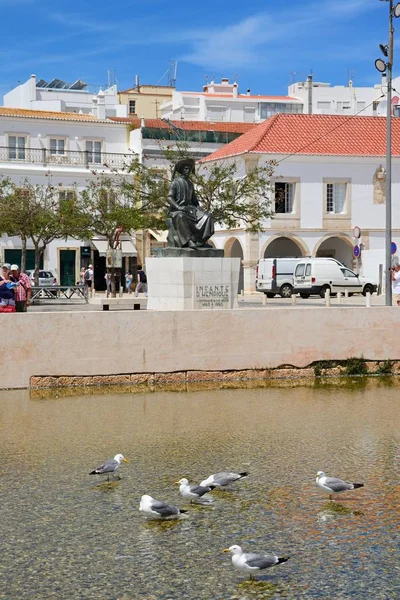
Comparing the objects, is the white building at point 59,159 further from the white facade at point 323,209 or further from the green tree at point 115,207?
the white facade at point 323,209

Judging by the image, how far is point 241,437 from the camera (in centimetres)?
1234

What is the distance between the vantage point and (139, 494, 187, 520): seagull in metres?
8.46

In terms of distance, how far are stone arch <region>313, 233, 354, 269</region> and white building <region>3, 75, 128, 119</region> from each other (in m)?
20.3

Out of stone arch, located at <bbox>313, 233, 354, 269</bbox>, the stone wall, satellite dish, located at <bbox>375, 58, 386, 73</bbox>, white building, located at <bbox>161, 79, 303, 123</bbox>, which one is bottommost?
the stone wall

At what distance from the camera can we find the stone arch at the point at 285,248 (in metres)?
49.1

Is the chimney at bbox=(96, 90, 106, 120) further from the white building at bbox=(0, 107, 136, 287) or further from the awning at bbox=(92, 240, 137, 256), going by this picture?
the awning at bbox=(92, 240, 137, 256)

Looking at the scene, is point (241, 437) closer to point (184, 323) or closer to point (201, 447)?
point (201, 447)


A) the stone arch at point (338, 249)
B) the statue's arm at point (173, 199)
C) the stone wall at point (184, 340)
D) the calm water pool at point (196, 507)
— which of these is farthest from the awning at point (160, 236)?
the calm water pool at point (196, 507)

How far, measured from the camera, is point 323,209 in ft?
161

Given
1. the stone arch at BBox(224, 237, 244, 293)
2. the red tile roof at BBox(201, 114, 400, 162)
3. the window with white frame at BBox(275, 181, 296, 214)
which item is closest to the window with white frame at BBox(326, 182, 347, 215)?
the red tile roof at BBox(201, 114, 400, 162)

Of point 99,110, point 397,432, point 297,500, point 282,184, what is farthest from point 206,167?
point 297,500

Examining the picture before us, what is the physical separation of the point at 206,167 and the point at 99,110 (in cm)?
1752

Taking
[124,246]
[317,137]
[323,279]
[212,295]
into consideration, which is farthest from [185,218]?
[124,246]

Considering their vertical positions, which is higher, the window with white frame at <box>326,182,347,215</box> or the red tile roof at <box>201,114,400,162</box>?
the red tile roof at <box>201,114,400,162</box>
